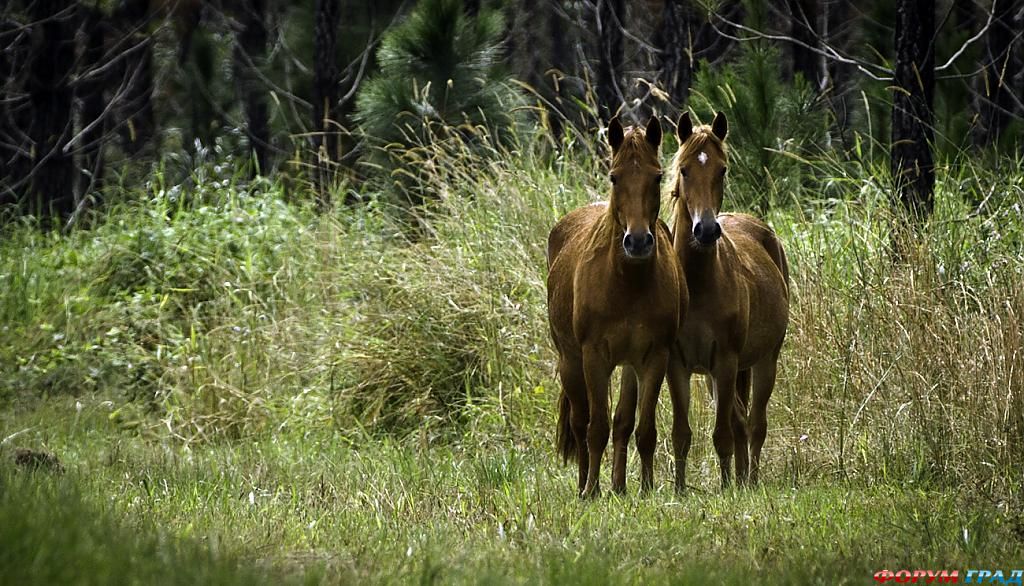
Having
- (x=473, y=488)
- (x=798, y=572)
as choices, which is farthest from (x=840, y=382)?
(x=798, y=572)

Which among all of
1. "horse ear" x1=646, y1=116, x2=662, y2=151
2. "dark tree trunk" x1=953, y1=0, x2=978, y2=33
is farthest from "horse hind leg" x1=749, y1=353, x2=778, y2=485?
"dark tree trunk" x1=953, y1=0, x2=978, y2=33

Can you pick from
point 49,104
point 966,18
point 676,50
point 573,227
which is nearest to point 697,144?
point 573,227

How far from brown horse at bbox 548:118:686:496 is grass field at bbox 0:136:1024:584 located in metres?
0.39

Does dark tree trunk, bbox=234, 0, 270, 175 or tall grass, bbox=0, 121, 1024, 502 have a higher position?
dark tree trunk, bbox=234, 0, 270, 175

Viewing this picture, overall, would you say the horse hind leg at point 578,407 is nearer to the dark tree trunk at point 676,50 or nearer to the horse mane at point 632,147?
the horse mane at point 632,147

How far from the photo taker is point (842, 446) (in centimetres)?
706

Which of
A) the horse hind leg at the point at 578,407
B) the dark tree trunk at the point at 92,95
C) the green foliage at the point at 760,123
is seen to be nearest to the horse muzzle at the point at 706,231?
the horse hind leg at the point at 578,407

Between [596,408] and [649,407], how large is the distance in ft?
0.90

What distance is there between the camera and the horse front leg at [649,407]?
6.46 meters

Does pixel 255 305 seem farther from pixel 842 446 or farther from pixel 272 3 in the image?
pixel 272 3

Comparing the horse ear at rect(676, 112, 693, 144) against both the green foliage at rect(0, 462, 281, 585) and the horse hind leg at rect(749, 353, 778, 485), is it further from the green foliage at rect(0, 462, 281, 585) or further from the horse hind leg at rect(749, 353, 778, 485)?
the green foliage at rect(0, 462, 281, 585)

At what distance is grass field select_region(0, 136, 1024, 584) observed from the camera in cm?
494

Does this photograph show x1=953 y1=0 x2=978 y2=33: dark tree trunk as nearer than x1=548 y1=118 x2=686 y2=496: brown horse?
No

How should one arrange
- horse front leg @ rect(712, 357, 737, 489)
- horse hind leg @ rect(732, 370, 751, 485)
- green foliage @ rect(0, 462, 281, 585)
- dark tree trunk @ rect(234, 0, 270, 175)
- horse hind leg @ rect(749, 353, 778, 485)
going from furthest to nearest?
dark tree trunk @ rect(234, 0, 270, 175)
horse hind leg @ rect(749, 353, 778, 485)
horse hind leg @ rect(732, 370, 751, 485)
horse front leg @ rect(712, 357, 737, 489)
green foliage @ rect(0, 462, 281, 585)
